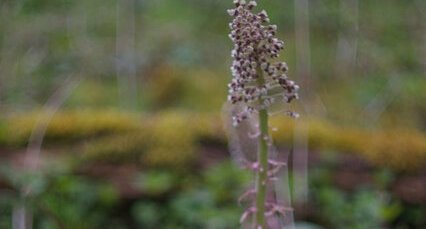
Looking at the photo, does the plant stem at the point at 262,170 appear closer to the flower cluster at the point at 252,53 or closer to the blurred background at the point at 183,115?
the flower cluster at the point at 252,53

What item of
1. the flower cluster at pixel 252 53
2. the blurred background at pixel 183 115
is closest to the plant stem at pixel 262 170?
the flower cluster at pixel 252 53

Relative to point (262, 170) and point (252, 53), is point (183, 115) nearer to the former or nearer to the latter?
point (262, 170)

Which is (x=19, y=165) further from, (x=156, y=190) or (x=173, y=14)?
(x=173, y=14)

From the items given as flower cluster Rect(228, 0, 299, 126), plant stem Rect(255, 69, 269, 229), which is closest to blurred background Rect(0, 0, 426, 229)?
plant stem Rect(255, 69, 269, 229)

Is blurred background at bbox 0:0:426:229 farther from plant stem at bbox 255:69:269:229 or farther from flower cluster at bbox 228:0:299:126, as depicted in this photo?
flower cluster at bbox 228:0:299:126

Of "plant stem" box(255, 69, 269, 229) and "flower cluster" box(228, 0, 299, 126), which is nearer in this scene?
"flower cluster" box(228, 0, 299, 126)
